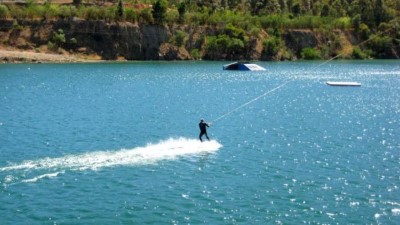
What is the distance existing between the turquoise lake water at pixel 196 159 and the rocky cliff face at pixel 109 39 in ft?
286

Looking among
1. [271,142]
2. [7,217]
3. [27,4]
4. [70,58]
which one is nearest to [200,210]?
[7,217]

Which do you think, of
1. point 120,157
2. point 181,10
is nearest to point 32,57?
point 181,10

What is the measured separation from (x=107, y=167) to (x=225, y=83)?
69.0 meters

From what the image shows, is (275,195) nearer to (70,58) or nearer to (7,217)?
(7,217)

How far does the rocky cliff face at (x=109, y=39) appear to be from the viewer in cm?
16950

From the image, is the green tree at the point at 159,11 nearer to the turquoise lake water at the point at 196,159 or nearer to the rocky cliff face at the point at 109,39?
the rocky cliff face at the point at 109,39

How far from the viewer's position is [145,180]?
3634 centimetres

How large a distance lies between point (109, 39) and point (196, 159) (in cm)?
13685

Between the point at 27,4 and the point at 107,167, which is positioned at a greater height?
the point at 27,4

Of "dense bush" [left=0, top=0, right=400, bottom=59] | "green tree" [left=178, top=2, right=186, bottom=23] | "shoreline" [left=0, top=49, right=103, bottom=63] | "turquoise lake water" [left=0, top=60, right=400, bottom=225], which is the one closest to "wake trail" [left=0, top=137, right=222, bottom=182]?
"turquoise lake water" [left=0, top=60, right=400, bottom=225]

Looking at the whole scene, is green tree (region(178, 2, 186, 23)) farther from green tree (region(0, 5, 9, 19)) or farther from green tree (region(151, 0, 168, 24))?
green tree (region(0, 5, 9, 19))

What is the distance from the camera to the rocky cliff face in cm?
16950

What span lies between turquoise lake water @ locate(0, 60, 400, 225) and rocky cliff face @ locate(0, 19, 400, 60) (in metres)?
87.1

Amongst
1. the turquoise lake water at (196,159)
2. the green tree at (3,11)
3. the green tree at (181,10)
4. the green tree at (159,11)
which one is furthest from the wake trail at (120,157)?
the green tree at (181,10)
